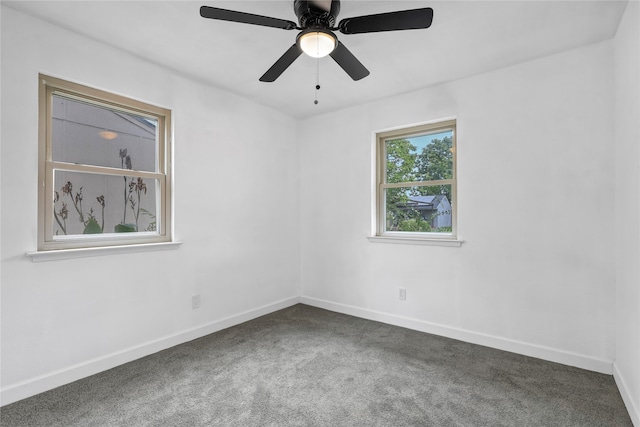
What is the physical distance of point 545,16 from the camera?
7.15 feet

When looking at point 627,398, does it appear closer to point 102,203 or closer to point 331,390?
point 331,390

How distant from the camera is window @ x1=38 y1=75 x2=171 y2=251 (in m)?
2.34

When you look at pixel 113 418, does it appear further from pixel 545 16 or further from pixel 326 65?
pixel 545 16

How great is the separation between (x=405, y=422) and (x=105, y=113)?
10.3ft

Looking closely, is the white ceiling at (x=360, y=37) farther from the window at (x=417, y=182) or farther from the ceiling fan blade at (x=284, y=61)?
the window at (x=417, y=182)

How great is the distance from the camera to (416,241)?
3.41 m

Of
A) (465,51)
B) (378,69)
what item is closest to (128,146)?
(378,69)

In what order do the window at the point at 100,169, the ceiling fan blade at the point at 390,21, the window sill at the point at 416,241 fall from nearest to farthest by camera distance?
the ceiling fan blade at the point at 390,21
the window at the point at 100,169
the window sill at the point at 416,241

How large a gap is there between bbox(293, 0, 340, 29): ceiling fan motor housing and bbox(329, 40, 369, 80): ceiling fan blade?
149 mm

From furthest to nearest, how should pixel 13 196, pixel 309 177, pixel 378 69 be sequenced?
pixel 309 177, pixel 378 69, pixel 13 196

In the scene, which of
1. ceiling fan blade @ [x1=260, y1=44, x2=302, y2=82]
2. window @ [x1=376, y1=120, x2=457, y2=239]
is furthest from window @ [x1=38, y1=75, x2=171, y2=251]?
window @ [x1=376, y1=120, x2=457, y2=239]

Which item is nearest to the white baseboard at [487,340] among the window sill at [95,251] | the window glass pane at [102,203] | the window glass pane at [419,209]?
the window glass pane at [419,209]

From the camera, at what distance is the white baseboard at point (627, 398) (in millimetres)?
1853

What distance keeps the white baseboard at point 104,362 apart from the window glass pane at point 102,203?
98 cm
